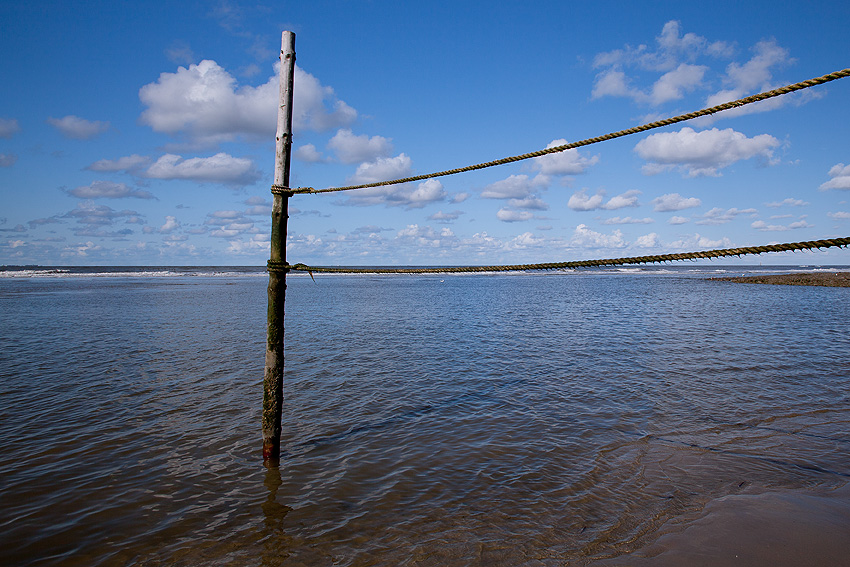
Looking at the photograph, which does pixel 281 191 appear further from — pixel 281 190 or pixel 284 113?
pixel 284 113

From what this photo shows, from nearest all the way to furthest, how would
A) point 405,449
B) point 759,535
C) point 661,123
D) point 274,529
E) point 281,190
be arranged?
point 661,123 < point 759,535 < point 274,529 < point 281,190 < point 405,449

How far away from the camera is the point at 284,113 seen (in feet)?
20.6

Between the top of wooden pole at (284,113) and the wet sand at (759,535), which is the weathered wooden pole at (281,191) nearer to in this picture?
the top of wooden pole at (284,113)

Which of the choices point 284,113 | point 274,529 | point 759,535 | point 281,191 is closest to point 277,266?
point 281,191

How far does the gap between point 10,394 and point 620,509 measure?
40.9 ft

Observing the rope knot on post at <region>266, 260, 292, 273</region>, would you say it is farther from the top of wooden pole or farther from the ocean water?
the ocean water

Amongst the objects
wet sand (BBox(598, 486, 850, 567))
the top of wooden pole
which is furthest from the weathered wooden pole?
wet sand (BBox(598, 486, 850, 567))

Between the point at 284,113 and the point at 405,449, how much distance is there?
5466mm

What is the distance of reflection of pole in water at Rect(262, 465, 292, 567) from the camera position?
4.63 metres

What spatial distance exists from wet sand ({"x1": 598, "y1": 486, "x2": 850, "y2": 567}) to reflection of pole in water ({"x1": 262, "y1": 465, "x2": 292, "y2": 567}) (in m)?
3.29

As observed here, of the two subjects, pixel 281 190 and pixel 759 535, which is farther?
pixel 281 190

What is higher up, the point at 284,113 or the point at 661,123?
the point at 284,113

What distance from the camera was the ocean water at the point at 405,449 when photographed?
493cm

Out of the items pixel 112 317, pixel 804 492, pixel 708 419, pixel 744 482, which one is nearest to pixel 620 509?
pixel 744 482
